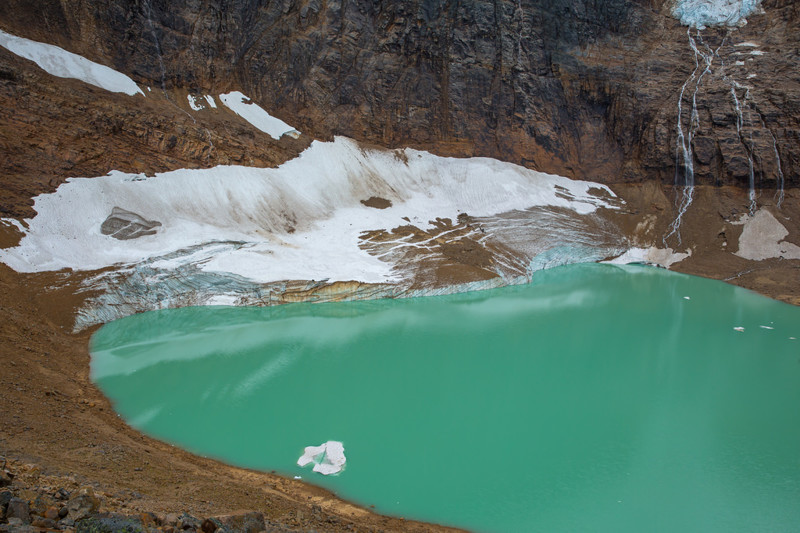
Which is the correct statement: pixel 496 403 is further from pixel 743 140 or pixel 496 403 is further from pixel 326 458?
pixel 743 140

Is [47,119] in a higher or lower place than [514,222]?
higher

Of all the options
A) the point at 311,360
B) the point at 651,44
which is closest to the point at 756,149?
the point at 651,44

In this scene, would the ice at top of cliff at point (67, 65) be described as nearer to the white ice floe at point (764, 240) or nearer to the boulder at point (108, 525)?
the boulder at point (108, 525)

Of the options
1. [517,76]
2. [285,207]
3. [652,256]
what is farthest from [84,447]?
[517,76]

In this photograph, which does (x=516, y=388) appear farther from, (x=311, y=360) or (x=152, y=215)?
(x=152, y=215)

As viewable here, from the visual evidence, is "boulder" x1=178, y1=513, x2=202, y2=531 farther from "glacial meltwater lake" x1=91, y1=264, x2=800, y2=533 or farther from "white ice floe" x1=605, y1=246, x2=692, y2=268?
"white ice floe" x1=605, y1=246, x2=692, y2=268

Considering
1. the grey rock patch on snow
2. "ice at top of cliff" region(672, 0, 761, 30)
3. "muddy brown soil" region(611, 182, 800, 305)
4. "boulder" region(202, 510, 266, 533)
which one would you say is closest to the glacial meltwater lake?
"boulder" region(202, 510, 266, 533)
